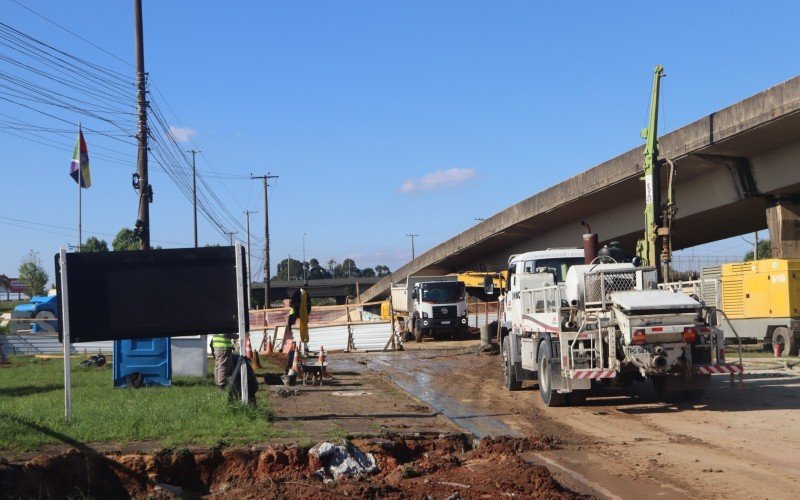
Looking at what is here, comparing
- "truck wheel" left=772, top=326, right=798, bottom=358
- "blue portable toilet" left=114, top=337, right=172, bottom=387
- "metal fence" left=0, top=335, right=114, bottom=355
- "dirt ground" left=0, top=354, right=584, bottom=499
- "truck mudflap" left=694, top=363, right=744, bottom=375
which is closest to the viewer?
"dirt ground" left=0, top=354, right=584, bottom=499

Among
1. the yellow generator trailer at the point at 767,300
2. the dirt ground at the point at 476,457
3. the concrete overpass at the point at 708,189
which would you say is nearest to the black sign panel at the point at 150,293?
the dirt ground at the point at 476,457

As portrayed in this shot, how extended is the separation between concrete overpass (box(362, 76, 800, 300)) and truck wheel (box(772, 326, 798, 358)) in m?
3.32

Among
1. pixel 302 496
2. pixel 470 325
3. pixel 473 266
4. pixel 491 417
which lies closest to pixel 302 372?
pixel 491 417

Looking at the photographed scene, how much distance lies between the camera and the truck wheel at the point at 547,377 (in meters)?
14.2

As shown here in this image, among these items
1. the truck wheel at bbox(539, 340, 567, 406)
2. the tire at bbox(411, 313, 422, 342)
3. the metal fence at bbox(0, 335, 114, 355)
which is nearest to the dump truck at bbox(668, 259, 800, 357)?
the truck wheel at bbox(539, 340, 567, 406)

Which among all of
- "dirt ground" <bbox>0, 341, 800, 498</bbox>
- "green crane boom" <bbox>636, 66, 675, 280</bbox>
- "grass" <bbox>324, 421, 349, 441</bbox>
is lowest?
"dirt ground" <bbox>0, 341, 800, 498</bbox>

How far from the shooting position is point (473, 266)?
174 ft

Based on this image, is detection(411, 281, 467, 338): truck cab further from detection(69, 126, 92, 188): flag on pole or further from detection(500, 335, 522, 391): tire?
detection(500, 335, 522, 391): tire

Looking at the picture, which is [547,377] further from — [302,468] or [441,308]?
[441,308]

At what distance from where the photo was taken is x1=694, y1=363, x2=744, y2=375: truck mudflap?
13000 millimetres

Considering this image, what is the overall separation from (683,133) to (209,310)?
20321 mm

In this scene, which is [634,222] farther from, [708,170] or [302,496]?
[302,496]

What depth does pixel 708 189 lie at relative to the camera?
2936 cm

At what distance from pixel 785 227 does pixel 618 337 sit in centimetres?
1668
